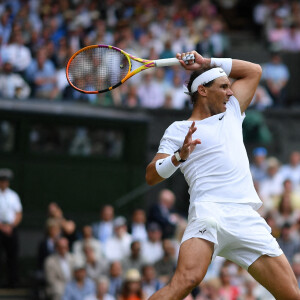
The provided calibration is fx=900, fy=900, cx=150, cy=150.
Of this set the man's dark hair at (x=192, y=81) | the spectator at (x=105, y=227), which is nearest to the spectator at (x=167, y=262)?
the spectator at (x=105, y=227)

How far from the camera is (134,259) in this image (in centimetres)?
1280

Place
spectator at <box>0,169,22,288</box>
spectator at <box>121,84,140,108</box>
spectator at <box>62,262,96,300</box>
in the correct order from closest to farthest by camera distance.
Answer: spectator at <box>62,262,96,300</box> → spectator at <box>0,169,22,288</box> → spectator at <box>121,84,140,108</box>

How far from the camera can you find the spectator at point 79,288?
12086 millimetres

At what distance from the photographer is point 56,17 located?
1681 cm

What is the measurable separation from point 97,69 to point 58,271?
5.53 meters

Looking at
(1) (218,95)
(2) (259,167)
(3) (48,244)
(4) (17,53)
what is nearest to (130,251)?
(3) (48,244)

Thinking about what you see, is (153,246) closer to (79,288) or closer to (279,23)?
(79,288)

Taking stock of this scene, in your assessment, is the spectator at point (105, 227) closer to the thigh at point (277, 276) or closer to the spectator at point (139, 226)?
the spectator at point (139, 226)

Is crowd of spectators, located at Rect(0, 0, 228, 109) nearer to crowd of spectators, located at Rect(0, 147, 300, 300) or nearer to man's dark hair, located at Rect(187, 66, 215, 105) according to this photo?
crowd of spectators, located at Rect(0, 147, 300, 300)

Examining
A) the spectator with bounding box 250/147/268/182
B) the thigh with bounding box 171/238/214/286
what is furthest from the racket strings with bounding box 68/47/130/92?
the spectator with bounding box 250/147/268/182

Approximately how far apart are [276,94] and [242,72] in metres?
9.93

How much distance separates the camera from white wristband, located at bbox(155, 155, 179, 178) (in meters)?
6.43

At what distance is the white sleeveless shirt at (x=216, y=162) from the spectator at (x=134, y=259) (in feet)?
19.9

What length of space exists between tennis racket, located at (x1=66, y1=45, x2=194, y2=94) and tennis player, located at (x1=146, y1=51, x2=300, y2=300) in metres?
0.74
